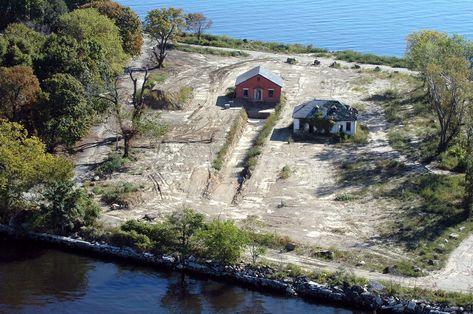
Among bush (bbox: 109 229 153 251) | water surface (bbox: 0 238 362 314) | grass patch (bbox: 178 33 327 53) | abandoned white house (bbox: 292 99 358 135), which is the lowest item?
water surface (bbox: 0 238 362 314)

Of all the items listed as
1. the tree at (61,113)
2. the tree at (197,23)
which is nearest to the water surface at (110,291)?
the tree at (61,113)

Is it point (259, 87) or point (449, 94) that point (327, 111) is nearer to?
point (259, 87)

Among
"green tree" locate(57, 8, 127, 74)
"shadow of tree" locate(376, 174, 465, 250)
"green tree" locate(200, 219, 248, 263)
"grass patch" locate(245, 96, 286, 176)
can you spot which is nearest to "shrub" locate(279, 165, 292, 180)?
"grass patch" locate(245, 96, 286, 176)

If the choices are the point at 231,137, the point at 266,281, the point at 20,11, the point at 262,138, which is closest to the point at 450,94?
the point at 262,138

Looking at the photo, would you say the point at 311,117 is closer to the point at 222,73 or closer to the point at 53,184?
the point at 222,73

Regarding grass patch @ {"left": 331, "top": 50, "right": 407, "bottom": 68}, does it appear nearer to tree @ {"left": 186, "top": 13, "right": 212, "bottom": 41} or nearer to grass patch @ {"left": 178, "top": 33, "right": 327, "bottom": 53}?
grass patch @ {"left": 178, "top": 33, "right": 327, "bottom": 53}

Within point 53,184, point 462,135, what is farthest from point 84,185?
point 462,135
